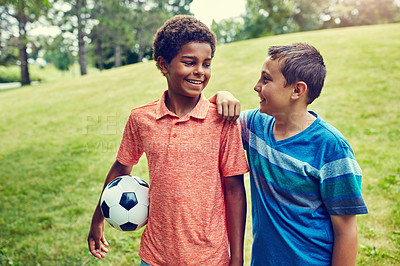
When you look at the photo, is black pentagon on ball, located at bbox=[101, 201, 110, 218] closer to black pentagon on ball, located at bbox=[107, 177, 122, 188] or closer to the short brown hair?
black pentagon on ball, located at bbox=[107, 177, 122, 188]

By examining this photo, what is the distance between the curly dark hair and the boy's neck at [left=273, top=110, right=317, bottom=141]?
59 centimetres

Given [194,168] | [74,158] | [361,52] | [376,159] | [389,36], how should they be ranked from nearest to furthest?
[194,168] → [376,159] → [74,158] → [361,52] → [389,36]

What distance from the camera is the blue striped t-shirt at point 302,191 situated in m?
1.38

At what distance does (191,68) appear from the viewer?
5.36ft


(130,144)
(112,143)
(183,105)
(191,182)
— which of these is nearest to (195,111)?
(183,105)

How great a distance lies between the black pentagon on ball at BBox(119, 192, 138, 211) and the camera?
6.07 ft

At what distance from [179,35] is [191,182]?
2.65 ft

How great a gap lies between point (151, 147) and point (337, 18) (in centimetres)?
4267

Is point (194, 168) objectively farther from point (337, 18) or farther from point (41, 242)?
point (337, 18)

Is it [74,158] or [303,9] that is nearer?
[74,158]

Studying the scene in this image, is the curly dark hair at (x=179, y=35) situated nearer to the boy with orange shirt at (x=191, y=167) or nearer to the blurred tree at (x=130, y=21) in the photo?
the boy with orange shirt at (x=191, y=167)

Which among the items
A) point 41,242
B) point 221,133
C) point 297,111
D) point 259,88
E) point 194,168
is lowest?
point 41,242

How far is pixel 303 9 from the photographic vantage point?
116 ft

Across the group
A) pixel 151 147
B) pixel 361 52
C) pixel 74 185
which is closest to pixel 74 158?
pixel 74 185
